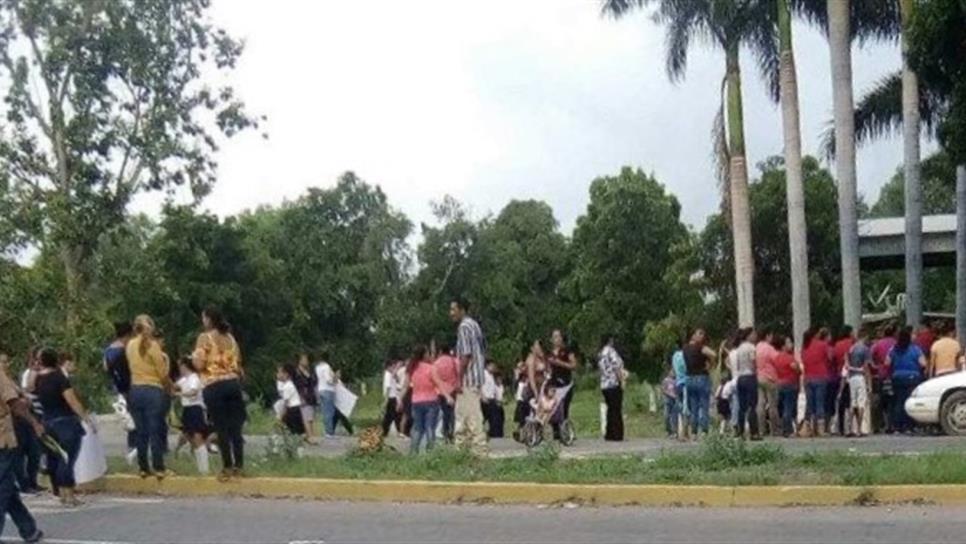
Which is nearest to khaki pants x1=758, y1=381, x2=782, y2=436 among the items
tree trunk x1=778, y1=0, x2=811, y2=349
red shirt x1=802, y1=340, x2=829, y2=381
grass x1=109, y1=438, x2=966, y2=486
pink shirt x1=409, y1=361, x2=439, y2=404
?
red shirt x1=802, y1=340, x2=829, y2=381

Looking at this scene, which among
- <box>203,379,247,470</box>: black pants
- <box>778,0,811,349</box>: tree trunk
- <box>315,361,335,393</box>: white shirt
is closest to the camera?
<box>203,379,247,470</box>: black pants

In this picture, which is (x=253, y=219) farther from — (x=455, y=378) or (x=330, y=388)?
(x=455, y=378)

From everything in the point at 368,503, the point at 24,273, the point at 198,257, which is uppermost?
the point at 198,257

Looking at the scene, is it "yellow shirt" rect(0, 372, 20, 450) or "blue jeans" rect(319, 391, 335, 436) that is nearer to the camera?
"yellow shirt" rect(0, 372, 20, 450)

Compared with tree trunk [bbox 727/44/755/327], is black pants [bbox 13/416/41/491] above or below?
below

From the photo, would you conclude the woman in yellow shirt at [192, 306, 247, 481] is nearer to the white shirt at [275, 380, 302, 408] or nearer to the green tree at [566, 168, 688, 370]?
the white shirt at [275, 380, 302, 408]

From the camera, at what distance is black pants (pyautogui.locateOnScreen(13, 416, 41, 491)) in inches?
561

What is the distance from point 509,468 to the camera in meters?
15.5

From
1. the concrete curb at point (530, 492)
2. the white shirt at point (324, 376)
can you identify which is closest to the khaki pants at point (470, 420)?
the concrete curb at point (530, 492)

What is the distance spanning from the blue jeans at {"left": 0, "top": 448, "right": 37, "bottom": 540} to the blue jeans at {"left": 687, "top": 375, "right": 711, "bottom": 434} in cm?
1198

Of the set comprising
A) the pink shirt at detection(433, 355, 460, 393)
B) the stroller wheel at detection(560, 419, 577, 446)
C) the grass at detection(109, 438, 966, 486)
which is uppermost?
the pink shirt at detection(433, 355, 460, 393)

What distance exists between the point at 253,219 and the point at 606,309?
823 inches

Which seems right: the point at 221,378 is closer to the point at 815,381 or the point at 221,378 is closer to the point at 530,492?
the point at 530,492

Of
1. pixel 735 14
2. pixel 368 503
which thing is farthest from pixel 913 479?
pixel 735 14
